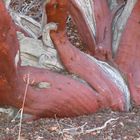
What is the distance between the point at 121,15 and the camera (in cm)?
225

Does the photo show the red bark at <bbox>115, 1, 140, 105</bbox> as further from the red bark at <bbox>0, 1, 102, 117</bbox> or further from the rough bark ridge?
the red bark at <bbox>0, 1, 102, 117</bbox>

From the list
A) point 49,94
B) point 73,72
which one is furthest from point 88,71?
point 49,94

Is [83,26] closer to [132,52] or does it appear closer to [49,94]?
[132,52]

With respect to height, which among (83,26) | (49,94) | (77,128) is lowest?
(77,128)

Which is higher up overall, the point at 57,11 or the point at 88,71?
the point at 57,11

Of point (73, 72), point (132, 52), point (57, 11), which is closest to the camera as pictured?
point (57, 11)

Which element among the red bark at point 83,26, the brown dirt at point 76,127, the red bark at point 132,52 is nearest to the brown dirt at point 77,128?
the brown dirt at point 76,127

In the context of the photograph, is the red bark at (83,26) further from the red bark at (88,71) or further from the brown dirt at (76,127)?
the brown dirt at (76,127)

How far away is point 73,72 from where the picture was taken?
2.03 m

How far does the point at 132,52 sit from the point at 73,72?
0.89ft

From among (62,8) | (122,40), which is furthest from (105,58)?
(62,8)

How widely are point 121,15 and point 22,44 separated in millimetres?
438

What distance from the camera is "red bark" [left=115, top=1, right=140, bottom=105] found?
7.04 feet

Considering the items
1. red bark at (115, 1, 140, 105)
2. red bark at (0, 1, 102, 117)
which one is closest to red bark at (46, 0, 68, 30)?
red bark at (0, 1, 102, 117)
